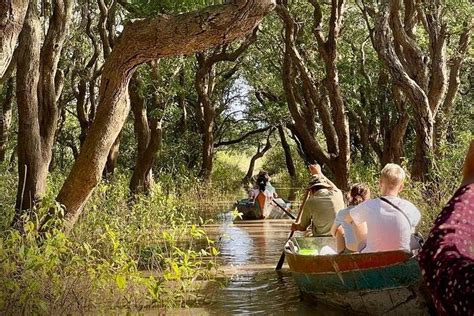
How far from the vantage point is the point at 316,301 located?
8758mm

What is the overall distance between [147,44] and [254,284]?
5.19 meters

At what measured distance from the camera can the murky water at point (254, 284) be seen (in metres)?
8.65

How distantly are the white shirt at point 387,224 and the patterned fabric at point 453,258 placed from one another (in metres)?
6.51

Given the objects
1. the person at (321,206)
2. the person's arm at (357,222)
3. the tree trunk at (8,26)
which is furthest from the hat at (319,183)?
the tree trunk at (8,26)

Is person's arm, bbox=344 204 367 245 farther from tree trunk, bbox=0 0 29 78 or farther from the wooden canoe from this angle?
the wooden canoe

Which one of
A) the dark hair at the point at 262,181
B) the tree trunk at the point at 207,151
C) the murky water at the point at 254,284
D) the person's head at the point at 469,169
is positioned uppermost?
the tree trunk at the point at 207,151

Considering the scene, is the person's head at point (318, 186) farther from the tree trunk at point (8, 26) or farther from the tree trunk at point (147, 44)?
the tree trunk at point (8, 26)

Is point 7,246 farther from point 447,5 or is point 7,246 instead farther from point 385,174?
point 447,5

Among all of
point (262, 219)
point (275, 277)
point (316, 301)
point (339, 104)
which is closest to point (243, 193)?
point (262, 219)

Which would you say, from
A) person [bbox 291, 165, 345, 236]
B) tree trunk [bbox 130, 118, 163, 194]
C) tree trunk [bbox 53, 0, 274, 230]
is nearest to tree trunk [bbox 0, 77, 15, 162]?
tree trunk [bbox 130, 118, 163, 194]

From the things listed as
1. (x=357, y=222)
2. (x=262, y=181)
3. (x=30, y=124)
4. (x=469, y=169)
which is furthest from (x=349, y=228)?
(x=262, y=181)

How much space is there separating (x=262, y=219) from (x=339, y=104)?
6006 millimetres

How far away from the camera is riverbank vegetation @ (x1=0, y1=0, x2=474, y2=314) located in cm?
643

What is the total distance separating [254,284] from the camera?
1050 centimetres
